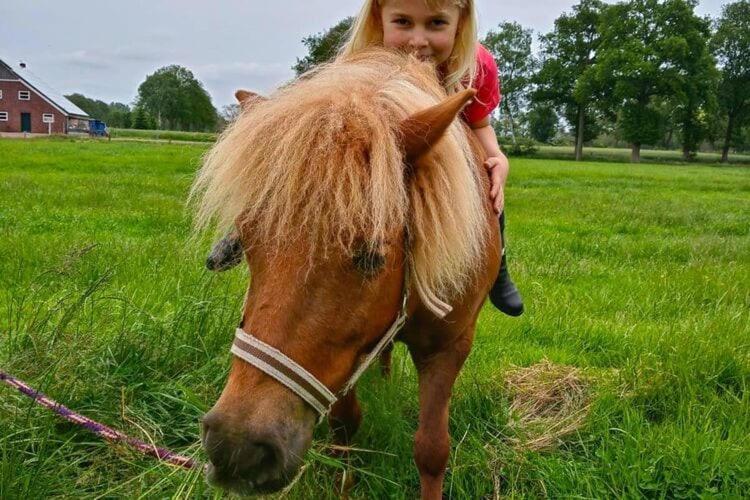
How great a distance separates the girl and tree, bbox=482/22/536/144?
205 ft

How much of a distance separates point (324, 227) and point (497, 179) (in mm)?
1185

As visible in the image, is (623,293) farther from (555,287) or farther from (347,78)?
(347,78)

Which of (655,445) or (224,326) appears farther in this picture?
(224,326)

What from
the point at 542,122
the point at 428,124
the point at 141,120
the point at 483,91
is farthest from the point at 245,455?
the point at 141,120

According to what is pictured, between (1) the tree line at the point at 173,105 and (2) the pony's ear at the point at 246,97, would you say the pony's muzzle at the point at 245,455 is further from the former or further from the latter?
(1) the tree line at the point at 173,105

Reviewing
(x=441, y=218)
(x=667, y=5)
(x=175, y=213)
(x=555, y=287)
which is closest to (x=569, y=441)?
(x=441, y=218)

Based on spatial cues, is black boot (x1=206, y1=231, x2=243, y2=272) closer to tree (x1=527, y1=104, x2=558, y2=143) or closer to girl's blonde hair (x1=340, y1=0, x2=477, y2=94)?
girl's blonde hair (x1=340, y1=0, x2=477, y2=94)

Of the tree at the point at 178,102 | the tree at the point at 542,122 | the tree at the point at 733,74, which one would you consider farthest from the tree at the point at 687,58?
the tree at the point at 178,102

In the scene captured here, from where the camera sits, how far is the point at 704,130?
55125mm

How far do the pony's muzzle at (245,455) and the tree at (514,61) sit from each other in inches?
2530

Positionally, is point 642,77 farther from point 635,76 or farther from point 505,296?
point 505,296

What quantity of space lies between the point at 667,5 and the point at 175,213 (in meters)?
55.5

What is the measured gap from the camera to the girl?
8.43 ft

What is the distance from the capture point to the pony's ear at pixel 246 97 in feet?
6.59
